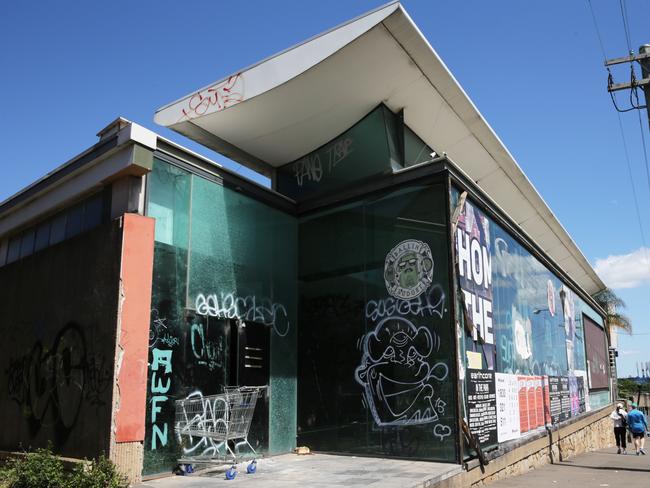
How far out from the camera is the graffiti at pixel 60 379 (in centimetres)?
813

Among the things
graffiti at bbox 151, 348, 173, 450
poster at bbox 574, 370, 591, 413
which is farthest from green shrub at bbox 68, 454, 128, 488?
poster at bbox 574, 370, 591, 413

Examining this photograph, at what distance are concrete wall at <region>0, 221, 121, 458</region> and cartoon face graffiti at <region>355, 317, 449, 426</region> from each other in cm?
458

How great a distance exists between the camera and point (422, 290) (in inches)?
395

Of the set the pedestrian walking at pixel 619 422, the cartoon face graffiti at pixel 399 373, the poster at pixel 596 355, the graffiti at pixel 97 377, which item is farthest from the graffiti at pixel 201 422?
the poster at pixel 596 355

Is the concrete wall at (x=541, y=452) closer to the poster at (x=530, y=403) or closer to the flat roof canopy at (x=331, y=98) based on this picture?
the poster at (x=530, y=403)

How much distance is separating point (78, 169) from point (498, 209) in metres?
9.01

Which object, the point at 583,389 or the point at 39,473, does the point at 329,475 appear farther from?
the point at 583,389

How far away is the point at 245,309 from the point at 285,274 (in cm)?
150

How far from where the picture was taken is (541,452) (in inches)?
558

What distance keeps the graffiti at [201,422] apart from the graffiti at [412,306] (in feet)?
10.5

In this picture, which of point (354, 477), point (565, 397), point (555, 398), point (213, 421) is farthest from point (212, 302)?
point (565, 397)

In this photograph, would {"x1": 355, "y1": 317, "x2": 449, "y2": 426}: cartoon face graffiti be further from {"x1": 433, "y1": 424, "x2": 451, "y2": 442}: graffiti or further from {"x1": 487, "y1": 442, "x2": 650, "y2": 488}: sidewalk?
{"x1": 487, "y1": 442, "x2": 650, "y2": 488}: sidewalk

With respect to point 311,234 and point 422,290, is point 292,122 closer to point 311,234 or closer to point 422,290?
point 311,234

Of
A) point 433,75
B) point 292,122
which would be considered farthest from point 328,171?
point 433,75
